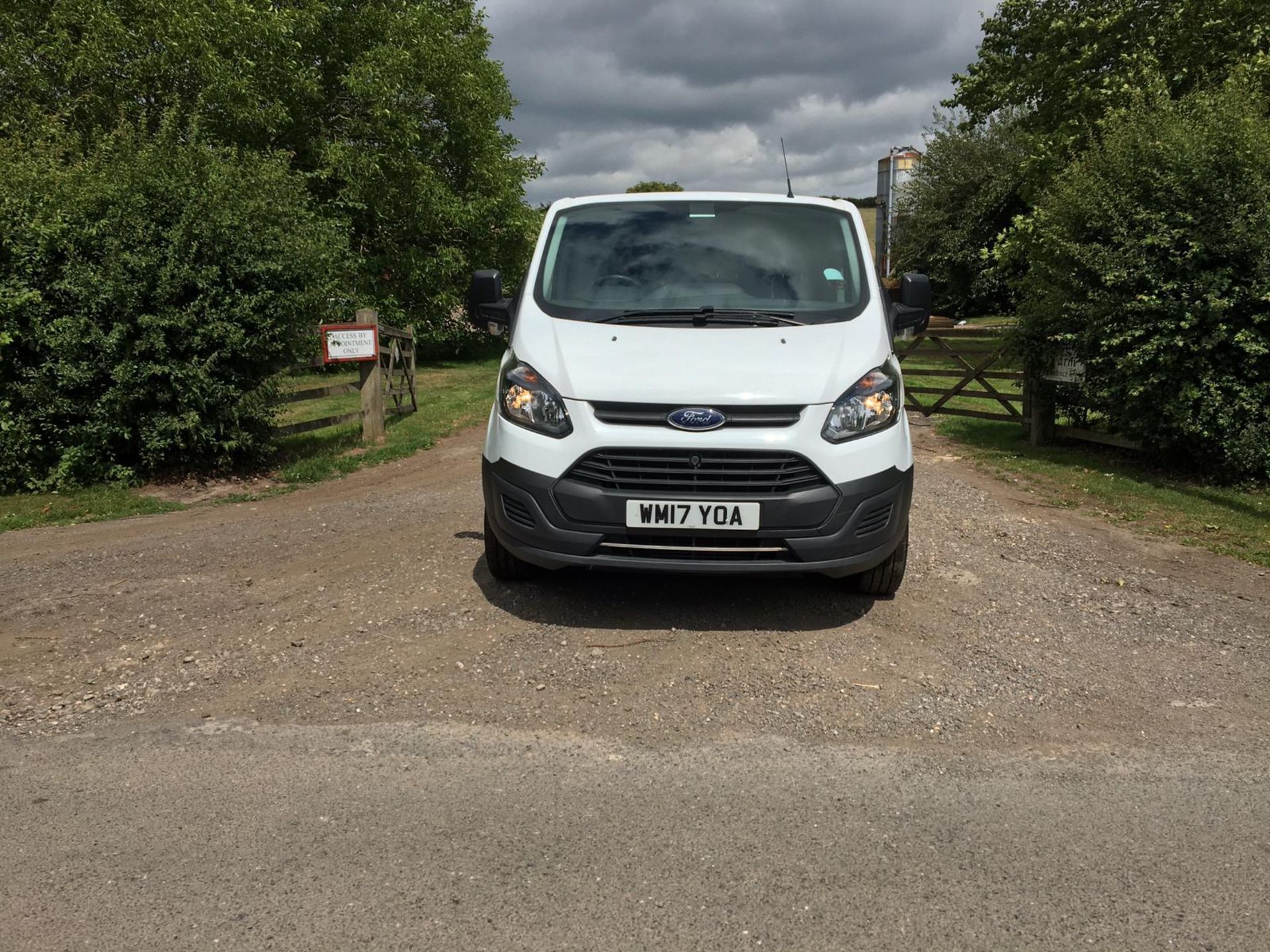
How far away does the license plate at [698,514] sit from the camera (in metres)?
4.40

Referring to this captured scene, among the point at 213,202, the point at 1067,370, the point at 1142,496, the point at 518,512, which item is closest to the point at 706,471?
the point at 518,512

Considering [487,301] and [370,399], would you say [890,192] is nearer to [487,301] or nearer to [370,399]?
[370,399]

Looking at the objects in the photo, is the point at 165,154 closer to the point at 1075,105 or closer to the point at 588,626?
the point at 588,626

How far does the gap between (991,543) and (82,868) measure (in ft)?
18.8

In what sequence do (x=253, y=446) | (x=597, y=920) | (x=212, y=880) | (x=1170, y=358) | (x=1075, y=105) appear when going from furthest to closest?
(x=1075, y=105)
(x=253, y=446)
(x=1170, y=358)
(x=212, y=880)
(x=597, y=920)

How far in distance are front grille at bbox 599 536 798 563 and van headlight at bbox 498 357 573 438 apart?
23.4 inches

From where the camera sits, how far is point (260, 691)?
13.4ft

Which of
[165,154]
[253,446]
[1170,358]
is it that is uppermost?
[165,154]

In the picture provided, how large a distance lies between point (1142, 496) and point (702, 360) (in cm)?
593

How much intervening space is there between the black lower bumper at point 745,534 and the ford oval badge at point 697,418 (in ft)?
1.10

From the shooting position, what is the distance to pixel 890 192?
50.1m

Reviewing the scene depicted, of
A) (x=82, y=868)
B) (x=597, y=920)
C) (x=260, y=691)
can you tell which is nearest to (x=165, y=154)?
(x=260, y=691)

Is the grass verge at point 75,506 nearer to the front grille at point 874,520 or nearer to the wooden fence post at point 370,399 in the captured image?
the wooden fence post at point 370,399

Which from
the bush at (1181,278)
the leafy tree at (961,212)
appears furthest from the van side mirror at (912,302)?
the leafy tree at (961,212)
